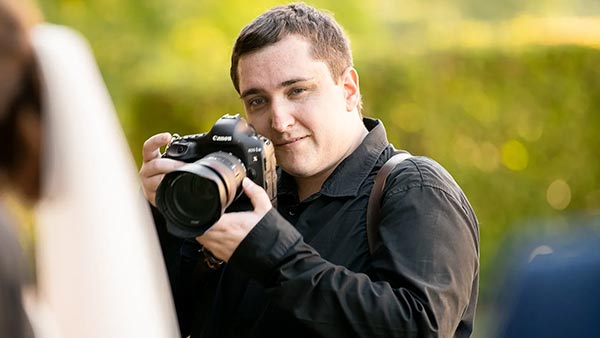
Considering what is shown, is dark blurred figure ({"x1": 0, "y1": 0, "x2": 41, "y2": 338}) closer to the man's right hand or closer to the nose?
the man's right hand

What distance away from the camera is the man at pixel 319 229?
2.03 m

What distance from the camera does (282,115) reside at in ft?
7.60

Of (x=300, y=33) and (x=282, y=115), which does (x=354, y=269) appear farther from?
(x=300, y=33)

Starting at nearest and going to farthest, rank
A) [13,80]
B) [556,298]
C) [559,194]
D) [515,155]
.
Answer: [13,80]
[556,298]
[515,155]
[559,194]

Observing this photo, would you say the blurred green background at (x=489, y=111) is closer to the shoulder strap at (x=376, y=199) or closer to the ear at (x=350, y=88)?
the ear at (x=350, y=88)

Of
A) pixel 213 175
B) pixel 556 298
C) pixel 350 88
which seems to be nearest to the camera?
pixel 556 298

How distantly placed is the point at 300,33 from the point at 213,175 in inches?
20.9

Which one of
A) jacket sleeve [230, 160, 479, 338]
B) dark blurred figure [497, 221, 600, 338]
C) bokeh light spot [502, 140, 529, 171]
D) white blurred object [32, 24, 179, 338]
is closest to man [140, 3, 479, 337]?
jacket sleeve [230, 160, 479, 338]

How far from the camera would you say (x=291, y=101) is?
2.34m

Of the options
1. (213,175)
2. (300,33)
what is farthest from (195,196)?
(300,33)

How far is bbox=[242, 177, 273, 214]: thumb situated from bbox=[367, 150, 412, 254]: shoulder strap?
0.23m

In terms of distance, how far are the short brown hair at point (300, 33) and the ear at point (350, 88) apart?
0.05 ft

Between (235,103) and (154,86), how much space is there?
0.83m

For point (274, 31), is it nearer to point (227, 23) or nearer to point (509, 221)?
point (509, 221)
